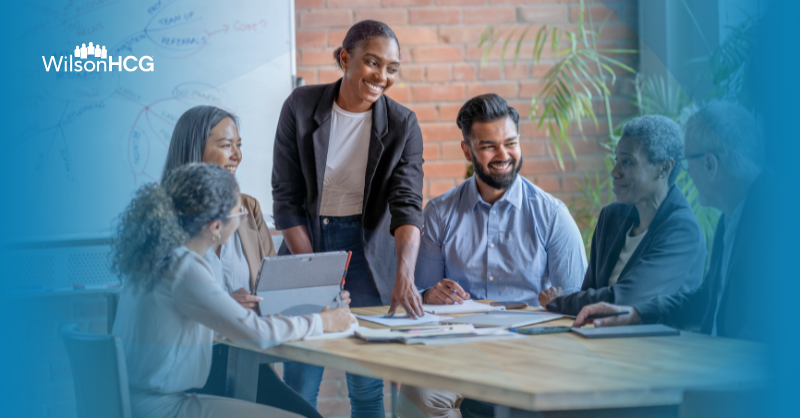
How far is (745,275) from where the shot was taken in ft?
2.04

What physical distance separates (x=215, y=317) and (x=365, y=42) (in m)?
0.69

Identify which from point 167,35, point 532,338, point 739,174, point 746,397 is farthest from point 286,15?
point 746,397

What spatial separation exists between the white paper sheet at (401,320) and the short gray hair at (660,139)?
0.45 metres

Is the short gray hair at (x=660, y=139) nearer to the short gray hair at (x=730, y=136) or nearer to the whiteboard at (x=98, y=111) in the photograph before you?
the short gray hair at (x=730, y=136)

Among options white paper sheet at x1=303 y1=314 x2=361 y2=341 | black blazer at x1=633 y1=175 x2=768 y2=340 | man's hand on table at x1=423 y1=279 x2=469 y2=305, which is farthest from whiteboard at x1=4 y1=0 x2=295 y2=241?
black blazer at x1=633 y1=175 x2=768 y2=340

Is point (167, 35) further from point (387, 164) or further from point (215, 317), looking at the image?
point (215, 317)

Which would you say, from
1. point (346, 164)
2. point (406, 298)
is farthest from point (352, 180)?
point (406, 298)

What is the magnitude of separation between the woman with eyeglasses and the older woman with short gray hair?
0.55 m

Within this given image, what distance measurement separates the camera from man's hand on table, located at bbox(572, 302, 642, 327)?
3.04 ft

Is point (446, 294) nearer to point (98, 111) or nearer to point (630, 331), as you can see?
point (630, 331)

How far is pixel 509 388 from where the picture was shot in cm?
63

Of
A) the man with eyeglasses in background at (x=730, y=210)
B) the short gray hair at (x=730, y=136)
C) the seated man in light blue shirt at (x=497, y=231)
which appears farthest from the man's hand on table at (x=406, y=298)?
the short gray hair at (x=730, y=136)

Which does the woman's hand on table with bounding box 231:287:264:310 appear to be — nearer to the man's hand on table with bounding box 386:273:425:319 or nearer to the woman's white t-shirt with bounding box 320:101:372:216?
the man's hand on table with bounding box 386:273:425:319

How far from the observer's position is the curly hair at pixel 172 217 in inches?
34.7
